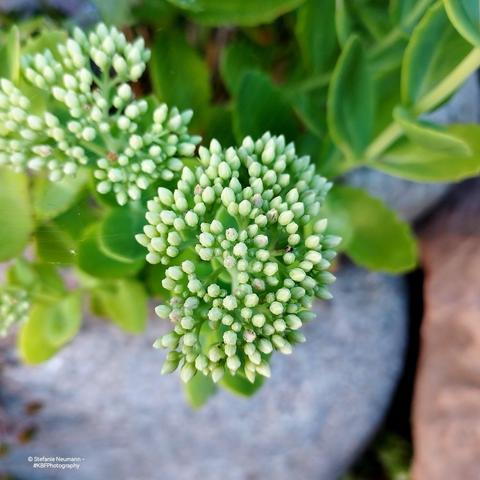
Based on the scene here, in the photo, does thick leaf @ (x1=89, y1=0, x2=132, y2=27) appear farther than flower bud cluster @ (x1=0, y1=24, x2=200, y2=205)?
Yes

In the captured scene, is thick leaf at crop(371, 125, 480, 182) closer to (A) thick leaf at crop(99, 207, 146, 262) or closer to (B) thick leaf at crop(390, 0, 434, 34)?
(B) thick leaf at crop(390, 0, 434, 34)

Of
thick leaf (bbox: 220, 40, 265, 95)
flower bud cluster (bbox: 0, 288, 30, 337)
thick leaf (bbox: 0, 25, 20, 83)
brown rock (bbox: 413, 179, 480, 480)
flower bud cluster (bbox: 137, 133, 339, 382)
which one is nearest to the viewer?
flower bud cluster (bbox: 137, 133, 339, 382)

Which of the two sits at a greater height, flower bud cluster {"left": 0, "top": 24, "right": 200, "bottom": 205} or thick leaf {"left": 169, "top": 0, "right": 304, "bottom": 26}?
thick leaf {"left": 169, "top": 0, "right": 304, "bottom": 26}

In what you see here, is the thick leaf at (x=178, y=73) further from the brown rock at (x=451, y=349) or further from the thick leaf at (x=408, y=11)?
the brown rock at (x=451, y=349)

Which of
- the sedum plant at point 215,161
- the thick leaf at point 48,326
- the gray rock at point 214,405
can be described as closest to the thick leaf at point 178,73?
the sedum plant at point 215,161

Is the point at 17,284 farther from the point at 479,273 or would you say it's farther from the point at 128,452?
the point at 479,273

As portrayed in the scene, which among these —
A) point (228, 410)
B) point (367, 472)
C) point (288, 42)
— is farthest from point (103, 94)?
point (367, 472)

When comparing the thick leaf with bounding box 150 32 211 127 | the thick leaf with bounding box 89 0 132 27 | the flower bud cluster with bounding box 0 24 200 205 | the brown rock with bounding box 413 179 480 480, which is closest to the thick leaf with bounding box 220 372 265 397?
the flower bud cluster with bounding box 0 24 200 205
